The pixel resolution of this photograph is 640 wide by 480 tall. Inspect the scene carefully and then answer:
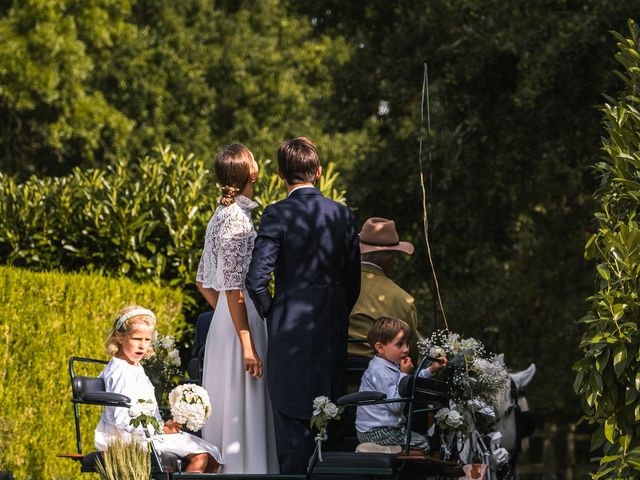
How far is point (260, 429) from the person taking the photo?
5.98m

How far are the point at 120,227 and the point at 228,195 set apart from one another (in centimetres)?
532

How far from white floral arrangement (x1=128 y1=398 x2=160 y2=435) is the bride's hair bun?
3.64ft

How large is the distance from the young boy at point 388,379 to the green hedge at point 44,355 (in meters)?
3.89

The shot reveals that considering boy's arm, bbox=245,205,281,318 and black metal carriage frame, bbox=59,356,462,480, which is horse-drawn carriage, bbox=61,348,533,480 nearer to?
black metal carriage frame, bbox=59,356,462,480

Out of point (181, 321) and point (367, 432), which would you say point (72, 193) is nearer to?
point (181, 321)

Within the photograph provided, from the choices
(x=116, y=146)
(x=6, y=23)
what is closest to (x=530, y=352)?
(x=116, y=146)

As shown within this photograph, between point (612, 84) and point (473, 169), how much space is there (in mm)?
3458

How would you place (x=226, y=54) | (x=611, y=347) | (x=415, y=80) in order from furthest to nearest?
(x=226, y=54), (x=415, y=80), (x=611, y=347)

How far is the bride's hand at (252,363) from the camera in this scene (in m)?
5.92

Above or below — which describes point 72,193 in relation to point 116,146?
below

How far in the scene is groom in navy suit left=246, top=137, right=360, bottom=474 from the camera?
5.78m

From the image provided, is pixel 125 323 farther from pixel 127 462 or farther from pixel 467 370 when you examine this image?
pixel 467 370

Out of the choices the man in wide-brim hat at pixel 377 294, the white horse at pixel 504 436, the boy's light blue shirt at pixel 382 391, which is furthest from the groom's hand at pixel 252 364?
the white horse at pixel 504 436

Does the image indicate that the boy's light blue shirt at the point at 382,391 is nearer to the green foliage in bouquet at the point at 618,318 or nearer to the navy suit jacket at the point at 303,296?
the navy suit jacket at the point at 303,296
